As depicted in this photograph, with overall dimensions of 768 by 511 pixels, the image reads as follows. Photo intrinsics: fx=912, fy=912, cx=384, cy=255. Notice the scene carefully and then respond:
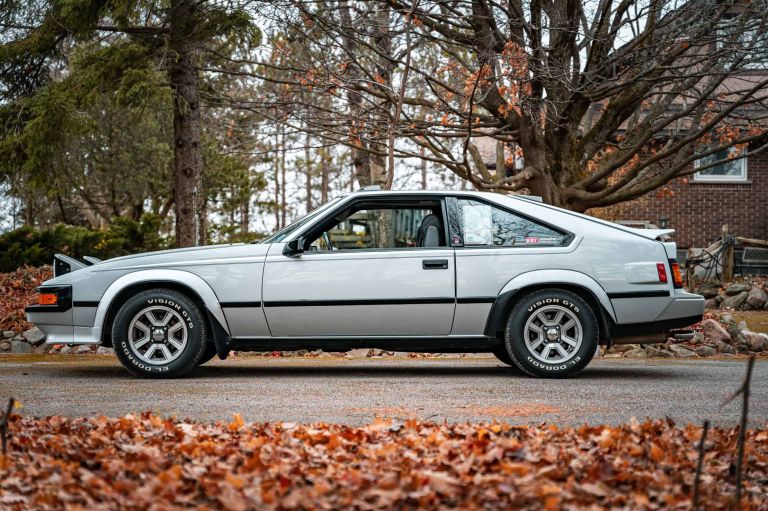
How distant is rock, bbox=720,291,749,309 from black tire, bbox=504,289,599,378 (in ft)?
27.7

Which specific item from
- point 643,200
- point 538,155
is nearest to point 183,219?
point 538,155

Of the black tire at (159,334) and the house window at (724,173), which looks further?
the house window at (724,173)

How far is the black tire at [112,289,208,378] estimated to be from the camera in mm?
7656

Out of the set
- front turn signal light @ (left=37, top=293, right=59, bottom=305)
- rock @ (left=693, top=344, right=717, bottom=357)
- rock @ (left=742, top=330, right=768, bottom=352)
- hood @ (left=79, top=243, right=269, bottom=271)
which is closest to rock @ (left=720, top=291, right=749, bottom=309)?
rock @ (left=742, top=330, right=768, bottom=352)

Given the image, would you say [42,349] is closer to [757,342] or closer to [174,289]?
[174,289]

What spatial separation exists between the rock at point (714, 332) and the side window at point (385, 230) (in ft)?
17.3

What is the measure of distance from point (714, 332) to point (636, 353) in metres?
1.21

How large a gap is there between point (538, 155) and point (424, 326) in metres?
6.76

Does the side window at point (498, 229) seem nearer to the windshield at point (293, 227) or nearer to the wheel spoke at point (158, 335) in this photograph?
the windshield at point (293, 227)

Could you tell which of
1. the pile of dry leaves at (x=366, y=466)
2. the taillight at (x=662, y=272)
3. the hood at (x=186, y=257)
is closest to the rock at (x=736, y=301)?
the taillight at (x=662, y=272)

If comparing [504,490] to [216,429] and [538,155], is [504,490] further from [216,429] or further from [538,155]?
[538,155]

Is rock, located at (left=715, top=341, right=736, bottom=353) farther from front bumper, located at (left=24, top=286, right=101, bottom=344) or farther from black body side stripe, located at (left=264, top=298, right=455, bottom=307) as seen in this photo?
front bumper, located at (left=24, top=286, right=101, bottom=344)

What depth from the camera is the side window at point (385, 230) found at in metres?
7.91

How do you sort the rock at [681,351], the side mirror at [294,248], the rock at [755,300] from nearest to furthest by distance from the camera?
the side mirror at [294,248]
the rock at [681,351]
the rock at [755,300]
